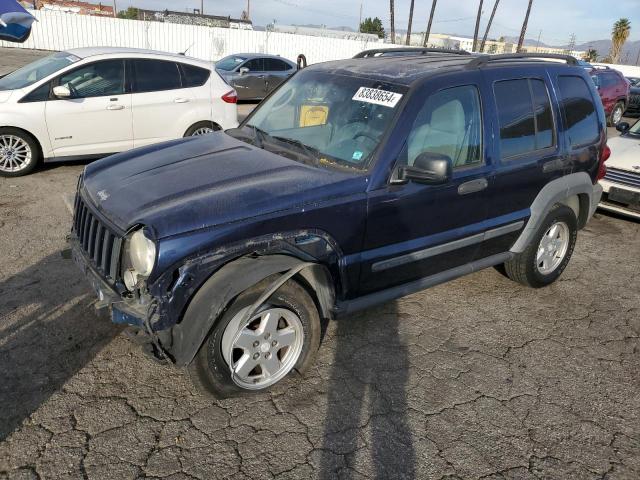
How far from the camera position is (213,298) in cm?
258

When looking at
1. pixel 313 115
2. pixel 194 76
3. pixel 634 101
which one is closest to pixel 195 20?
pixel 634 101

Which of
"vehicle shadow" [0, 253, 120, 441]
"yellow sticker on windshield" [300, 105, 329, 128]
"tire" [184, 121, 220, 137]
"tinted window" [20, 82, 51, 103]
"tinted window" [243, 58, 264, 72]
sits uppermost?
"yellow sticker on windshield" [300, 105, 329, 128]

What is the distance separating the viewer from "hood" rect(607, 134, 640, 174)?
21.5 feet

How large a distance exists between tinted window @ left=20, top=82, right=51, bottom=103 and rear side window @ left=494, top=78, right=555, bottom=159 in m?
5.74

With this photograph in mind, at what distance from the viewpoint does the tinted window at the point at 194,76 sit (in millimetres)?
7580

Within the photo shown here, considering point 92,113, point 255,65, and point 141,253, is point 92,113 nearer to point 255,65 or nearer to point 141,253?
point 141,253

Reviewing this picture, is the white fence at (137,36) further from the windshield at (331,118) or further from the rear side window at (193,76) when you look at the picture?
the windshield at (331,118)

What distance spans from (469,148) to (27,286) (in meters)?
3.59

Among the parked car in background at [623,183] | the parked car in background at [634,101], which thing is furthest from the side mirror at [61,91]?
the parked car in background at [634,101]

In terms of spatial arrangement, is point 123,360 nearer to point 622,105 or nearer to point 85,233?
point 85,233

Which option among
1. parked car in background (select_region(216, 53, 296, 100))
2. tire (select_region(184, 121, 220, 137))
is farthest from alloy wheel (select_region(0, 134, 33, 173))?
parked car in background (select_region(216, 53, 296, 100))

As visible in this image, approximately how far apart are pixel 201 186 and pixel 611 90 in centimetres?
1580

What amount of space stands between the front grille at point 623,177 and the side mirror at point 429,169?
14.9 ft

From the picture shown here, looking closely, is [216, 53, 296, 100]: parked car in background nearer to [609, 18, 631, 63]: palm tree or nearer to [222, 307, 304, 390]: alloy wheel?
[222, 307, 304, 390]: alloy wheel
